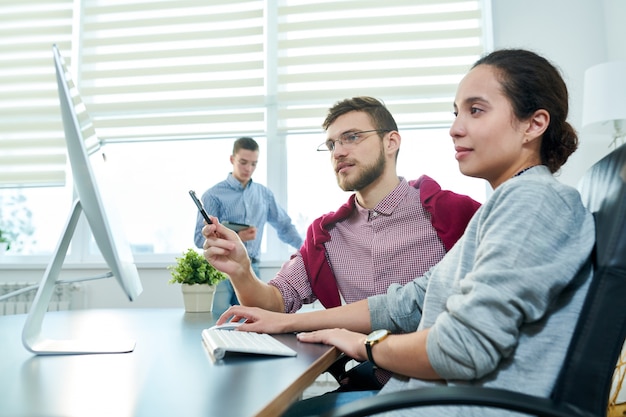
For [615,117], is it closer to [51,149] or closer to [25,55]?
[51,149]

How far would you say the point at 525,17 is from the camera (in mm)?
3506

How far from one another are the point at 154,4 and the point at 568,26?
3005 millimetres

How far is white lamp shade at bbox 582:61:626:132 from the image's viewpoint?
2.68 m

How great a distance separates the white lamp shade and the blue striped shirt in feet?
6.22

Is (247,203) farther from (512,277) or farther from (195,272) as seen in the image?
(512,277)

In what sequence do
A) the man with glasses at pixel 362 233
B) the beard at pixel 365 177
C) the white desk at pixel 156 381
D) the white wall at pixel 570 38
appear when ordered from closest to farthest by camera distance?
the white desk at pixel 156 381 → the man with glasses at pixel 362 233 → the beard at pixel 365 177 → the white wall at pixel 570 38

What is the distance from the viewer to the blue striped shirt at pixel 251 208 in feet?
11.2

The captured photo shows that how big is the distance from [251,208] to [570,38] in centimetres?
237

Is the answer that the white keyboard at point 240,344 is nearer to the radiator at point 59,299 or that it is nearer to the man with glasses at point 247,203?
the man with glasses at point 247,203

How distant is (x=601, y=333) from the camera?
0.69m

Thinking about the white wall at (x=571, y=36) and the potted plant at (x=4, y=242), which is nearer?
the white wall at (x=571, y=36)

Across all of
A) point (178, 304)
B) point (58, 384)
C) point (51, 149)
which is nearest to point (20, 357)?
point (58, 384)

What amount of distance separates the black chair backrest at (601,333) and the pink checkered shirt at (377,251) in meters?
0.81

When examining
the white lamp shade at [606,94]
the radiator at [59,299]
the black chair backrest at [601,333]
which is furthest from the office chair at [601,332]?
the radiator at [59,299]
